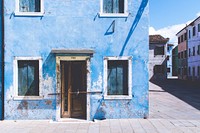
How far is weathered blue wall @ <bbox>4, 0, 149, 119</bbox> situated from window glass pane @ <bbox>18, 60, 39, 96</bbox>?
33cm

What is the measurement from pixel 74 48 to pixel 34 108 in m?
3.00

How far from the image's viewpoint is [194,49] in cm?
3631

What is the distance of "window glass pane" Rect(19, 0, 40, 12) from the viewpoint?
10164 mm

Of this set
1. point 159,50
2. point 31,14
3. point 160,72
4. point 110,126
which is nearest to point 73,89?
point 110,126

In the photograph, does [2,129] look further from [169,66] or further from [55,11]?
[169,66]

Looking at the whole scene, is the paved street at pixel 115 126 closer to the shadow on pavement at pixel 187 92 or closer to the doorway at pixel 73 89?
the doorway at pixel 73 89

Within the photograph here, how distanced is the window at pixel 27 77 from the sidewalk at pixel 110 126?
1215 millimetres

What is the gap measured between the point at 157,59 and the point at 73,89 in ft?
106

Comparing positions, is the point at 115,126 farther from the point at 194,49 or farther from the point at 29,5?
the point at 194,49

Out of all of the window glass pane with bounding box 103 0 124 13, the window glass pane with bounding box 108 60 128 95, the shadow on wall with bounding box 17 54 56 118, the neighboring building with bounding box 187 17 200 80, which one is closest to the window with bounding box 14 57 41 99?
the shadow on wall with bounding box 17 54 56 118

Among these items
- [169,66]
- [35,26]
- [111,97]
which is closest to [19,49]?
[35,26]

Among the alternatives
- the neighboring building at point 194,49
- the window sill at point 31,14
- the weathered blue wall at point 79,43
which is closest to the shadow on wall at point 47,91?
the weathered blue wall at point 79,43

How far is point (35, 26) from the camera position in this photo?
10148 millimetres

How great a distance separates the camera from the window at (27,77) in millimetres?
10023
